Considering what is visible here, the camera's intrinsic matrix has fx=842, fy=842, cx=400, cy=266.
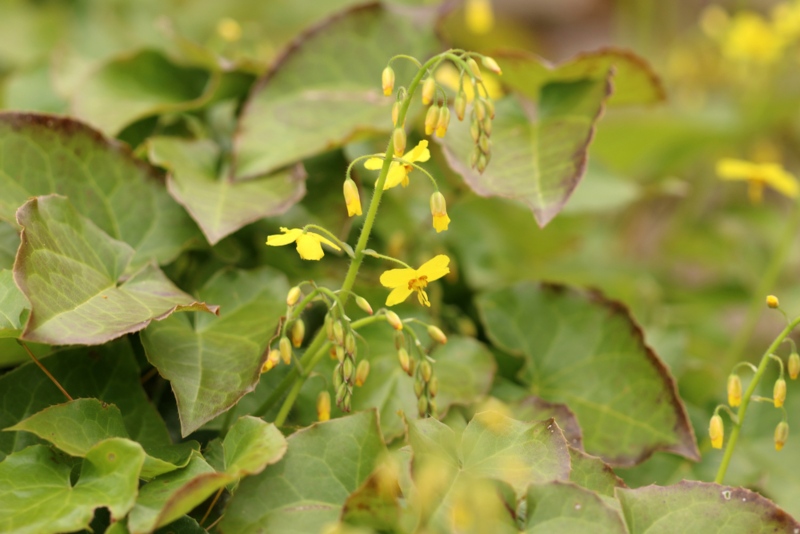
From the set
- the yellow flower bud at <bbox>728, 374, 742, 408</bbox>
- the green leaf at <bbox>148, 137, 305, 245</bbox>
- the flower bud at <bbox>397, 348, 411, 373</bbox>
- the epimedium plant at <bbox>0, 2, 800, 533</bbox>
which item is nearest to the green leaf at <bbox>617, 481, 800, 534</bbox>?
the epimedium plant at <bbox>0, 2, 800, 533</bbox>

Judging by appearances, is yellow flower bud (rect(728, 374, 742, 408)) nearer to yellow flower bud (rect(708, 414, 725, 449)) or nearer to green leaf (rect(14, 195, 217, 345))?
yellow flower bud (rect(708, 414, 725, 449))

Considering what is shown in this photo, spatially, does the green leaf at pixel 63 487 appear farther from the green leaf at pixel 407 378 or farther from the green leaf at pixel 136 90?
the green leaf at pixel 136 90

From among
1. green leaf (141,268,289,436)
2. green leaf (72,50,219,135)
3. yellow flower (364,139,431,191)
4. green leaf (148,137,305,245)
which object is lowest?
green leaf (141,268,289,436)

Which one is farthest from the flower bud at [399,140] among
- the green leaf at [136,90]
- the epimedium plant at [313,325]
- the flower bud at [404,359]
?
the green leaf at [136,90]

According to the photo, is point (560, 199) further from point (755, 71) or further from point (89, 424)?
point (755, 71)

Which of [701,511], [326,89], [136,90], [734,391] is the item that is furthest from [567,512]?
[136,90]

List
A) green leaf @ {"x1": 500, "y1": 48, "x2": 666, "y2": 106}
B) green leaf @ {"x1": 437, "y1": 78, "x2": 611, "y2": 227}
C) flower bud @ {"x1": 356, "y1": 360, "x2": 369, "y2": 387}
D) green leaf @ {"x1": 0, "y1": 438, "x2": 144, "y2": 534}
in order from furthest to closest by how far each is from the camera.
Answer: green leaf @ {"x1": 500, "y1": 48, "x2": 666, "y2": 106} → green leaf @ {"x1": 437, "y1": 78, "x2": 611, "y2": 227} → flower bud @ {"x1": 356, "y1": 360, "x2": 369, "y2": 387} → green leaf @ {"x1": 0, "y1": 438, "x2": 144, "y2": 534}

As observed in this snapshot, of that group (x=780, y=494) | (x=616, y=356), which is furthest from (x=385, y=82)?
(x=780, y=494)

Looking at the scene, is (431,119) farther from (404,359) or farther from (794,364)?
(794,364)

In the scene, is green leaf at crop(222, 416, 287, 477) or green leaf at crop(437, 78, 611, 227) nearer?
green leaf at crop(222, 416, 287, 477)
